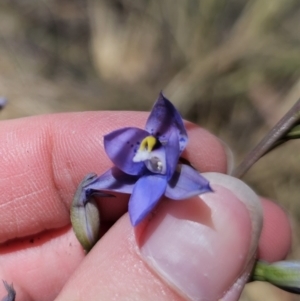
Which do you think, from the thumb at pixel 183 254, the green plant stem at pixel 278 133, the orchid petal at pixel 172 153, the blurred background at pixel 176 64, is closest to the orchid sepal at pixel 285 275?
the thumb at pixel 183 254

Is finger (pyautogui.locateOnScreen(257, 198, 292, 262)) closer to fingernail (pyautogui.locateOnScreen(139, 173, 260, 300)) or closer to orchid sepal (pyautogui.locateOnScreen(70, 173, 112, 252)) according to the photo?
fingernail (pyautogui.locateOnScreen(139, 173, 260, 300))

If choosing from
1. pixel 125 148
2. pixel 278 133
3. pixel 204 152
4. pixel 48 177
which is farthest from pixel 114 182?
pixel 48 177

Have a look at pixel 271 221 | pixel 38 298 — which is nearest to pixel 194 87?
pixel 271 221

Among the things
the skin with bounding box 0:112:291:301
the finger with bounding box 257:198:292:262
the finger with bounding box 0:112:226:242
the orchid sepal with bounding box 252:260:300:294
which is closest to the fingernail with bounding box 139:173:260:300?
the orchid sepal with bounding box 252:260:300:294

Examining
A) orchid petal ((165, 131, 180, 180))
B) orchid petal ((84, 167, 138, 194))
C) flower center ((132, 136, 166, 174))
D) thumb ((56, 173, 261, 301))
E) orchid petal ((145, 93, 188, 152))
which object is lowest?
thumb ((56, 173, 261, 301))

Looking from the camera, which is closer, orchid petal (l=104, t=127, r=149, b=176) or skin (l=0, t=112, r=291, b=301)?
orchid petal (l=104, t=127, r=149, b=176)

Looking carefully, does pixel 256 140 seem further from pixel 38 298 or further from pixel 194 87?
pixel 38 298
